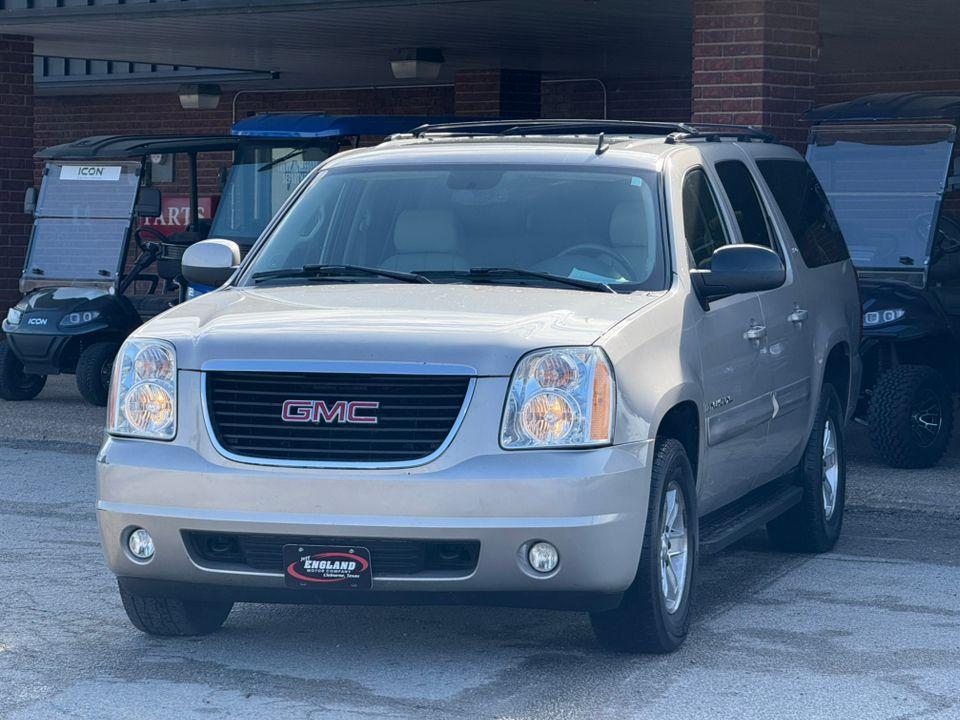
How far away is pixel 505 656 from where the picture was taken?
630cm

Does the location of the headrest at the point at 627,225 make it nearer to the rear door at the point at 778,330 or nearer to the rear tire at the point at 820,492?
the rear door at the point at 778,330

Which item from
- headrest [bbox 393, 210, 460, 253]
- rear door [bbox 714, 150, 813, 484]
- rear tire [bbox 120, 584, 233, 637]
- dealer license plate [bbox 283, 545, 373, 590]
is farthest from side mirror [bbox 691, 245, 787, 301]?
rear tire [bbox 120, 584, 233, 637]

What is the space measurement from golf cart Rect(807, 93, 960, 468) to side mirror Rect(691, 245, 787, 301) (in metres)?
4.45

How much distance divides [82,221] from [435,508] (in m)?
11.0

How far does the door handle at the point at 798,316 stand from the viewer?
7886 mm

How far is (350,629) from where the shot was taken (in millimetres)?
6719

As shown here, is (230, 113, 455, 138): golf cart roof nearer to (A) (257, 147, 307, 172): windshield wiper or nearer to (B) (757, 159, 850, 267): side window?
(A) (257, 147, 307, 172): windshield wiper

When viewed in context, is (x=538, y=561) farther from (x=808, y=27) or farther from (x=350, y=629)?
(x=808, y=27)

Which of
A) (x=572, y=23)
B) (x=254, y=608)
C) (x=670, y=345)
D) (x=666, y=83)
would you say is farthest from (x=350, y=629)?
(x=666, y=83)

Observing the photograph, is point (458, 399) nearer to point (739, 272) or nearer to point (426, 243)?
point (426, 243)

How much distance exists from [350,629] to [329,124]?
9854 mm

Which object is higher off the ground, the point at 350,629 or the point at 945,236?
the point at 945,236

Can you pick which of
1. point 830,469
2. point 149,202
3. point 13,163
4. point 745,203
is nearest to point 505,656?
point 745,203

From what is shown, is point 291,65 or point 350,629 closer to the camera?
point 350,629
